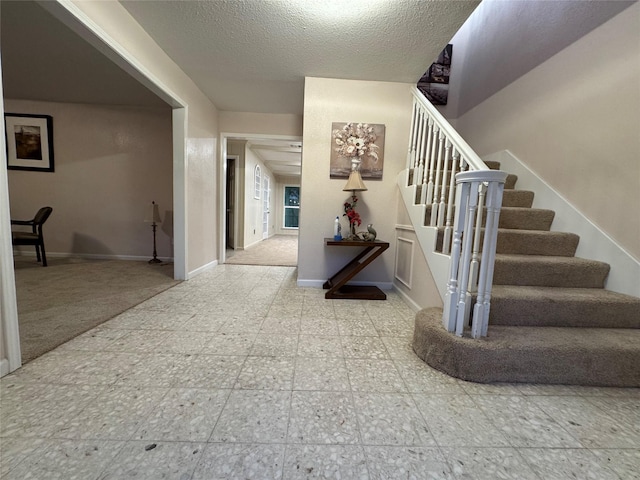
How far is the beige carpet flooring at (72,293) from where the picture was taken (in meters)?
1.54

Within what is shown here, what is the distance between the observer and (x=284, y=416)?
0.98 m

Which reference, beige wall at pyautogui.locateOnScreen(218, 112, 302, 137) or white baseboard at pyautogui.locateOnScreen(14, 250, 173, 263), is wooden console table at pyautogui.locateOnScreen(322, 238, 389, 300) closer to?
beige wall at pyautogui.locateOnScreen(218, 112, 302, 137)

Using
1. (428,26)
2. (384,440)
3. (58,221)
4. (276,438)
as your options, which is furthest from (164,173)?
(384,440)

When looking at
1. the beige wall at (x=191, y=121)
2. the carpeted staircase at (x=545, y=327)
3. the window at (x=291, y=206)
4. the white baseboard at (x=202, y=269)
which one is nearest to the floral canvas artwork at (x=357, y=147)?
the carpeted staircase at (x=545, y=327)

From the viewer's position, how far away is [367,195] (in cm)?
274

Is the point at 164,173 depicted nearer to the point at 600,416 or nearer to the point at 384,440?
the point at 384,440

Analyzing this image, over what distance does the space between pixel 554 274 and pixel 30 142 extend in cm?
660

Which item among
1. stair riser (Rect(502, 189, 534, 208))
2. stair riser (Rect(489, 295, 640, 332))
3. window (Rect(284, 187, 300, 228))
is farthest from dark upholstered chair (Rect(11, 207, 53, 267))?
window (Rect(284, 187, 300, 228))

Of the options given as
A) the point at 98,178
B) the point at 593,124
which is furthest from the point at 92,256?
the point at 593,124

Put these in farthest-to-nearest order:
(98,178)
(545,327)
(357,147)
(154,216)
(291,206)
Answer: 1. (291,206)
2. (98,178)
3. (154,216)
4. (357,147)
5. (545,327)

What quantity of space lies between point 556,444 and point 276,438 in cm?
104

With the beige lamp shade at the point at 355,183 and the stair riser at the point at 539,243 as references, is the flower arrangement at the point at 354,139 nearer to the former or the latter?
the beige lamp shade at the point at 355,183

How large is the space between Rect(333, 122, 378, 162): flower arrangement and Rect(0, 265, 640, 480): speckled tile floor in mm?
1939

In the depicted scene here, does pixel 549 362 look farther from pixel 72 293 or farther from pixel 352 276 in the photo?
pixel 72 293
